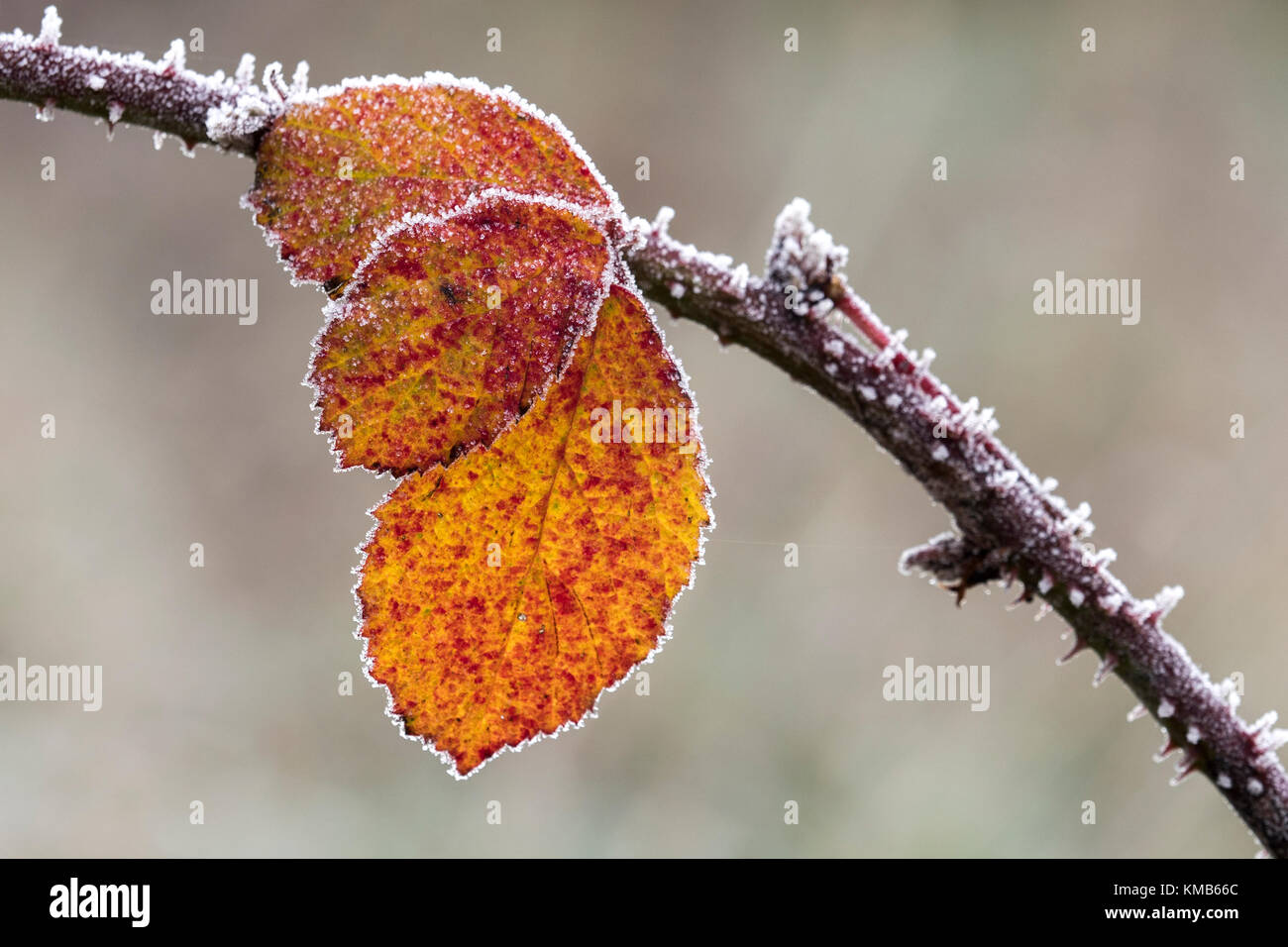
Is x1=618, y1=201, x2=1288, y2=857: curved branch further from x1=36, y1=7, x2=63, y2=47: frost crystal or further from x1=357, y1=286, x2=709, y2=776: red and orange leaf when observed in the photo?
x1=36, y1=7, x2=63, y2=47: frost crystal

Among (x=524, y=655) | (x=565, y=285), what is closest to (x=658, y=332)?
(x=565, y=285)

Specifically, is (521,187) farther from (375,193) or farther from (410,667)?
(410,667)

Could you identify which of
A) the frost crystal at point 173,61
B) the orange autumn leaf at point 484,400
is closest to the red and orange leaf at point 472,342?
the orange autumn leaf at point 484,400

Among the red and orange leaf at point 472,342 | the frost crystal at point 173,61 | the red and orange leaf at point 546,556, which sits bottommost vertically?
the red and orange leaf at point 546,556

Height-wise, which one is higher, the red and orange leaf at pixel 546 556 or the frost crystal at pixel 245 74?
the frost crystal at pixel 245 74

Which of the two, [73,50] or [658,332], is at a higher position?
[73,50]

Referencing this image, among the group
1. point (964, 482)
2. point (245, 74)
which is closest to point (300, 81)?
point (245, 74)

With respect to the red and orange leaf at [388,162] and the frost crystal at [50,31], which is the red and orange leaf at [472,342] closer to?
the red and orange leaf at [388,162]

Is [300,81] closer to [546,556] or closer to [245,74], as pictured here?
[245,74]
